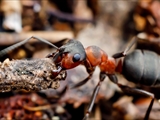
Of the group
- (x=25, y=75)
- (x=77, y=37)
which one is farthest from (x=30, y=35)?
(x=25, y=75)

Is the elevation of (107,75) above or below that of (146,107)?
above

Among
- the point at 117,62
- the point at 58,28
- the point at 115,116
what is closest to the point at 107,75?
the point at 117,62

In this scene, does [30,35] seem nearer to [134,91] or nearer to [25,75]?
[25,75]

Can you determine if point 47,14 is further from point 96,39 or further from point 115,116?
point 115,116

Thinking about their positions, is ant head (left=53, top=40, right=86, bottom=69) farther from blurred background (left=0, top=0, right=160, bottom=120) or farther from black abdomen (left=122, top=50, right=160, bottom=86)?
black abdomen (left=122, top=50, right=160, bottom=86)

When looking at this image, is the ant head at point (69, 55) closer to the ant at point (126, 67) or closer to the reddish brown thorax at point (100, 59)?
the ant at point (126, 67)
